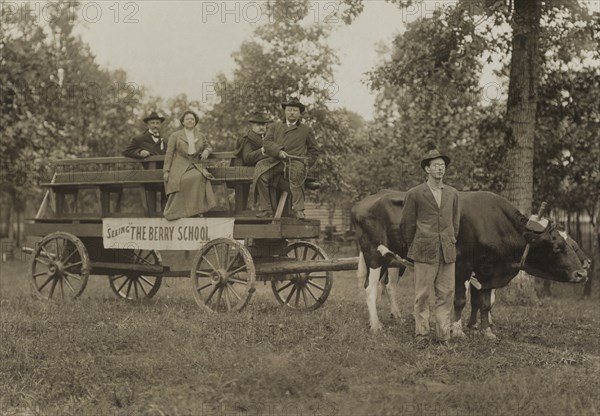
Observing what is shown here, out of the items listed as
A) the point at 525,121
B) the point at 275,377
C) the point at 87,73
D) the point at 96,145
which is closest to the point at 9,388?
the point at 275,377

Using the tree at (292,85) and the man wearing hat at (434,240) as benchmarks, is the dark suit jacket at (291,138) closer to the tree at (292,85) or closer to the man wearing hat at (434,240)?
the man wearing hat at (434,240)

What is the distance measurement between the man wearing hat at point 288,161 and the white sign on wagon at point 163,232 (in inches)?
27.7

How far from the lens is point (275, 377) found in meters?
6.56

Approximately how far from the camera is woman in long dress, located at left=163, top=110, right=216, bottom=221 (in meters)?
10.7

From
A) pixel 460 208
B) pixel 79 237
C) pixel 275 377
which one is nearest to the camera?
pixel 275 377

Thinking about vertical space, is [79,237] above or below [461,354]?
above

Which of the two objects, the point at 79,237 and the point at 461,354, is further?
the point at 79,237

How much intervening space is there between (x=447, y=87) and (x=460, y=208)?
7.21 metres

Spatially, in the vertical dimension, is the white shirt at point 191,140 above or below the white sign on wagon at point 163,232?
above

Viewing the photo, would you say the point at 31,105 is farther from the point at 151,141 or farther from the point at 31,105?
the point at 151,141

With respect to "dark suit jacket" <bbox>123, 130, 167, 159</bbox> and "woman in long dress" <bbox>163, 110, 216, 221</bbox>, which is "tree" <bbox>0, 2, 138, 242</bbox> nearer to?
"dark suit jacket" <bbox>123, 130, 167, 159</bbox>

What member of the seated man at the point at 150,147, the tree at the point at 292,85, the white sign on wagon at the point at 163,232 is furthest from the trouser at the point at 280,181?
the tree at the point at 292,85

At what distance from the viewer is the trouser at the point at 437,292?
328 inches

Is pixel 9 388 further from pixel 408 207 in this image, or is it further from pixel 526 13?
pixel 526 13
